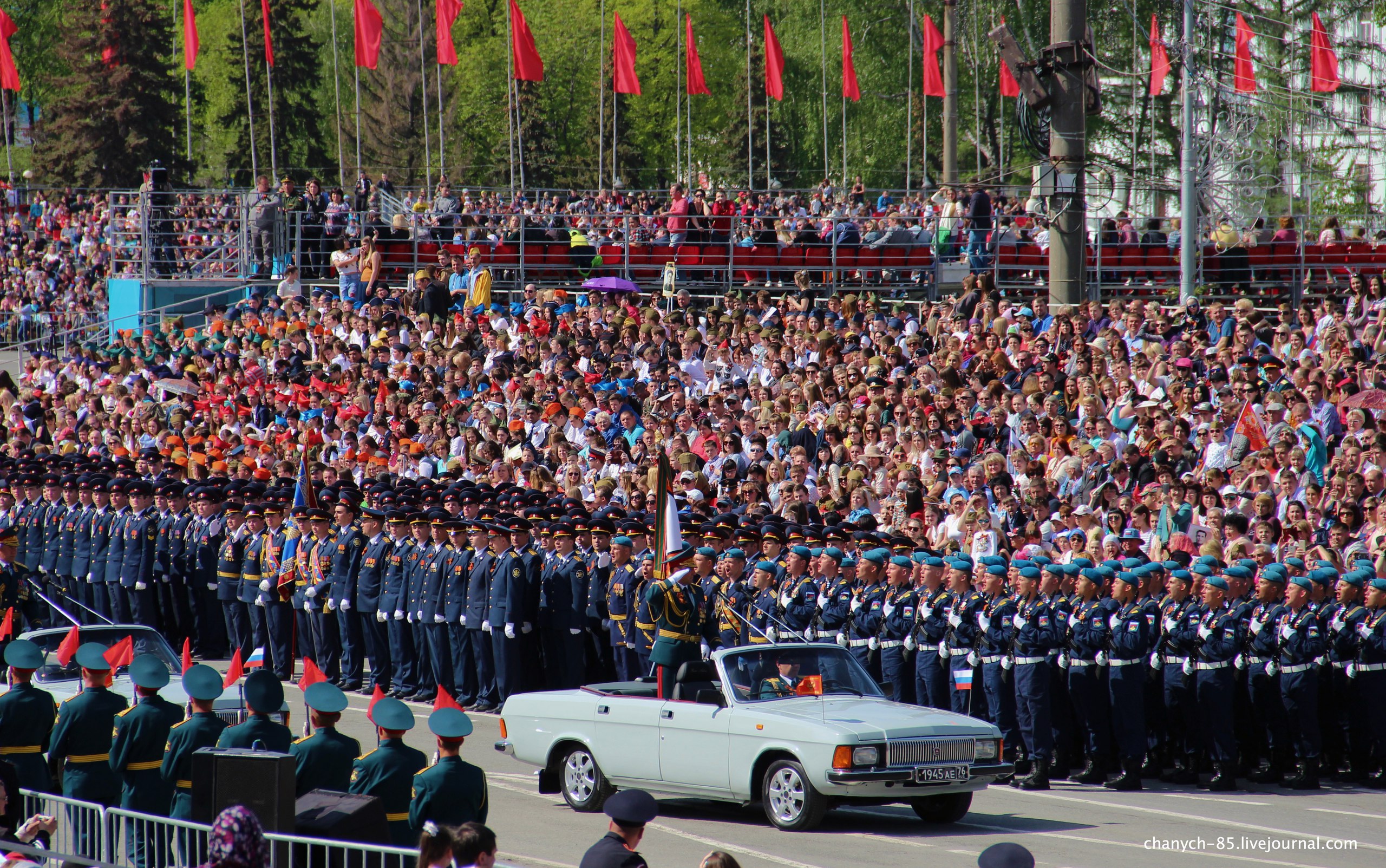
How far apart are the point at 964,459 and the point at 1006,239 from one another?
9.39m

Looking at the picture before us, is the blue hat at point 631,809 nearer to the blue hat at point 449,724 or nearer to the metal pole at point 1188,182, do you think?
the blue hat at point 449,724

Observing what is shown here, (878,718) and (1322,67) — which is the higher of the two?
(1322,67)

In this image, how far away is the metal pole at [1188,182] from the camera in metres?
20.9

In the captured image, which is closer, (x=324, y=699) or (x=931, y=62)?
(x=324, y=699)

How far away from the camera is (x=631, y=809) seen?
6.29 m

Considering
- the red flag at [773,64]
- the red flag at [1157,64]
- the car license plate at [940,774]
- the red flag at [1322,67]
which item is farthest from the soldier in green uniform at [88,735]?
the red flag at [773,64]

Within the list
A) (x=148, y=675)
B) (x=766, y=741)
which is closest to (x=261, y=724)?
(x=148, y=675)

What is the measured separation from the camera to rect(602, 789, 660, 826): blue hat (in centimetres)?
628

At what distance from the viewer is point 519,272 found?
1072 inches

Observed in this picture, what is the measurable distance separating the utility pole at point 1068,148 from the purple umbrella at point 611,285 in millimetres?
7378

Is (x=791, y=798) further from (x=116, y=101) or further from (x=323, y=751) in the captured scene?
(x=116, y=101)

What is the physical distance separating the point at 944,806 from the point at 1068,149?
11.5 meters

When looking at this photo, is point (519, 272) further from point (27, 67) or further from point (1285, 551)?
point (27, 67)

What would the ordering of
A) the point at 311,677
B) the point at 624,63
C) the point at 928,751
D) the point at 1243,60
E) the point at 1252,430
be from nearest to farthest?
the point at 311,677 < the point at 928,751 < the point at 1252,430 < the point at 1243,60 < the point at 624,63
